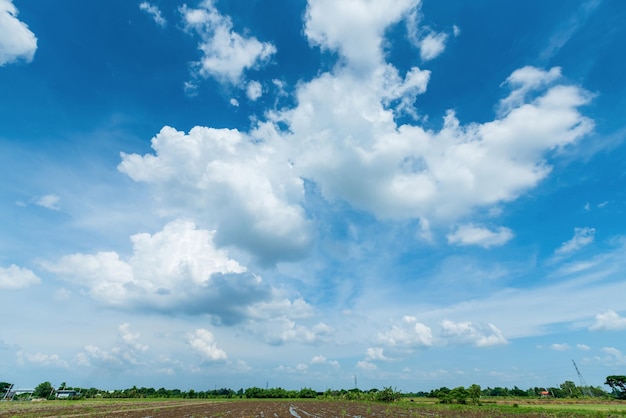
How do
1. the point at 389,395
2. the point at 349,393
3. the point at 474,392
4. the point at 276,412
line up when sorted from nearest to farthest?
the point at 276,412 → the point at 474,392 → the point at 389,395 → the point at 349,393

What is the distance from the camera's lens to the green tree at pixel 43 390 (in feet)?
339

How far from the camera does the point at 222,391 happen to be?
532 feet

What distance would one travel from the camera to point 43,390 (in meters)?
105

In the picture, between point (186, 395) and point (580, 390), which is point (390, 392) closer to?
point (186, 395)

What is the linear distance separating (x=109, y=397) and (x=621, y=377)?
154421 millimetres

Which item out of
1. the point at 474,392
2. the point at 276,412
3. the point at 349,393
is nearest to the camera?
the point at 276,412

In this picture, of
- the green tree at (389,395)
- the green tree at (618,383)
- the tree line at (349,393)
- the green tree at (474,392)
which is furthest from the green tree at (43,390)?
the green tree at (618,383)

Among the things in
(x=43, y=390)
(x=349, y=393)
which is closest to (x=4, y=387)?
(x=43, y=390)

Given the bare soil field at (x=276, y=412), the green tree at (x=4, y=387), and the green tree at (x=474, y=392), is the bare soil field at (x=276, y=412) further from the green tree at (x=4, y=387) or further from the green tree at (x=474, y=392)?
the green tree at (x=4, y=387)

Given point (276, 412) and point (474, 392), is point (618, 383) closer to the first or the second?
point (474, 392)

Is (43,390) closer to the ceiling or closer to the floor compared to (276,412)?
closer to the ceiling

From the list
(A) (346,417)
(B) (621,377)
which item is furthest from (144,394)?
(B) (621,377)

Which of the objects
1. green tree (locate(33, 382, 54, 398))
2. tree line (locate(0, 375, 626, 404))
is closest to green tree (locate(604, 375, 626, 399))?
tree line (locate(0, 375, 626, 404))

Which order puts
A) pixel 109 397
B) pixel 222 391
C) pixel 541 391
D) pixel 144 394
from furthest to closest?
pixel 222 391, pixel 541 391, pixel 144 394, pixel 109 397
